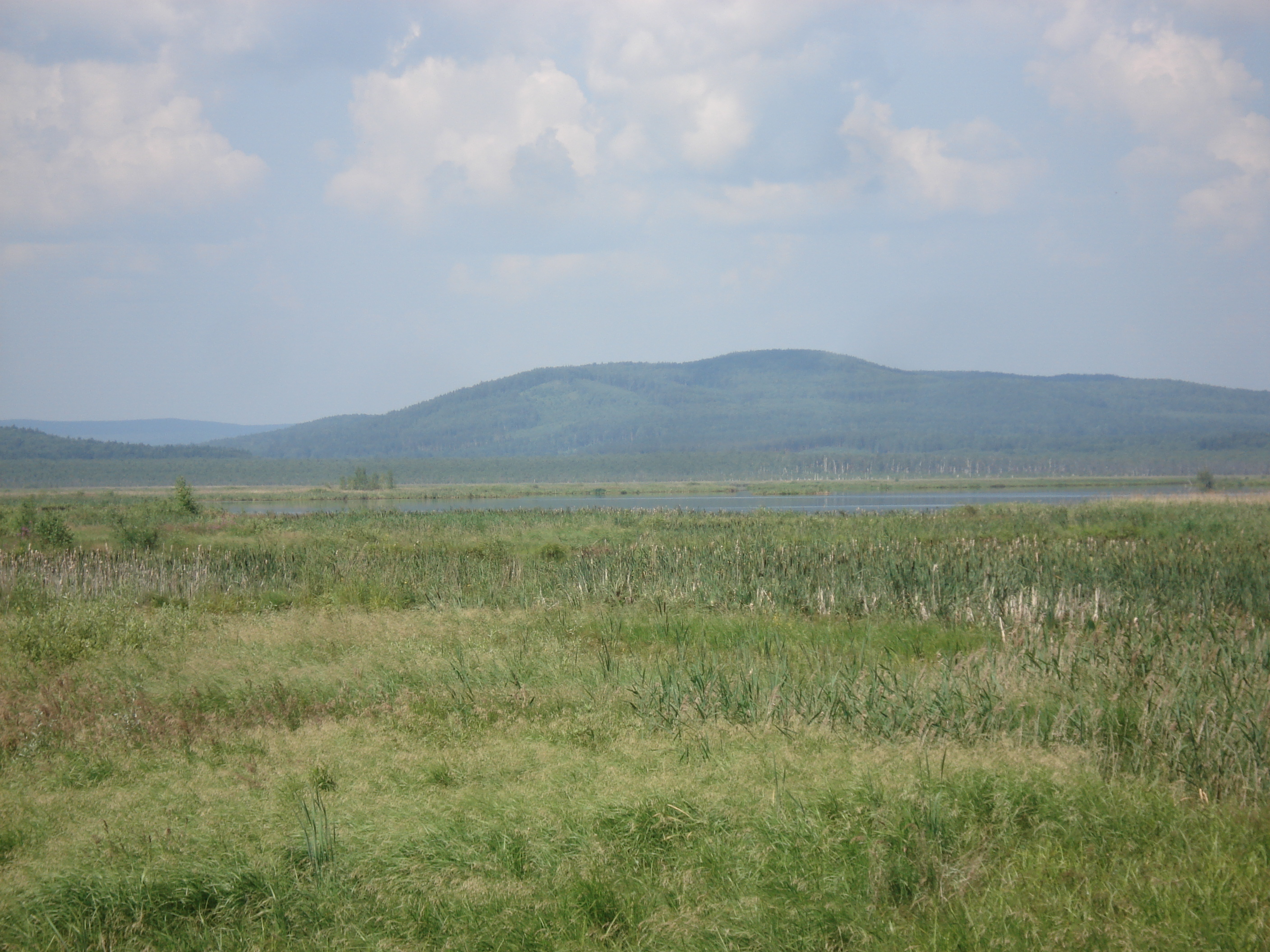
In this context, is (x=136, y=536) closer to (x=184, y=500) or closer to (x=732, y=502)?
(x=184, y=500)

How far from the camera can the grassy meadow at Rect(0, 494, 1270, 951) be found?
523 cm

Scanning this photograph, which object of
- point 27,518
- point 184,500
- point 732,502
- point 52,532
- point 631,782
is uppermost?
point 184,500

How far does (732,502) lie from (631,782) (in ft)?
264

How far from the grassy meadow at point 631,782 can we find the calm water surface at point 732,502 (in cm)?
4522

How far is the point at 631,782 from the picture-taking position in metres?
6.63

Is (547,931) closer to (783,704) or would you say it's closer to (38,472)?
(783,704)

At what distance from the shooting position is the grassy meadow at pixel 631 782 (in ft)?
17.2

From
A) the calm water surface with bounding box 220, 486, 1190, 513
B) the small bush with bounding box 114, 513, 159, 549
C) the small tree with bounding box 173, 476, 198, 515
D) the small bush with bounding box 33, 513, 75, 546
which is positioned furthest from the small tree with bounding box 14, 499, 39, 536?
the calm water surface with bounding box 220, 486, 1190, 513

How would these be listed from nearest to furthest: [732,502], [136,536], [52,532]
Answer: [52,532] → [136,536] → [732,502]

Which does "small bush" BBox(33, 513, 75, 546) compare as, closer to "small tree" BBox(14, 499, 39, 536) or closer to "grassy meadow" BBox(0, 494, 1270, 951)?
"small tree" BBox(14, 499, 39, 536)

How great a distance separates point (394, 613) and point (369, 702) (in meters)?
5.91

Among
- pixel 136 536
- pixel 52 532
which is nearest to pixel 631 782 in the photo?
pixel 136 536

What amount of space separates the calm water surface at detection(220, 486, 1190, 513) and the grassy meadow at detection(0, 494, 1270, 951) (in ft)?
148

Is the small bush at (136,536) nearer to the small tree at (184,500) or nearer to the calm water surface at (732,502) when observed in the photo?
the small tree at (184,500)
